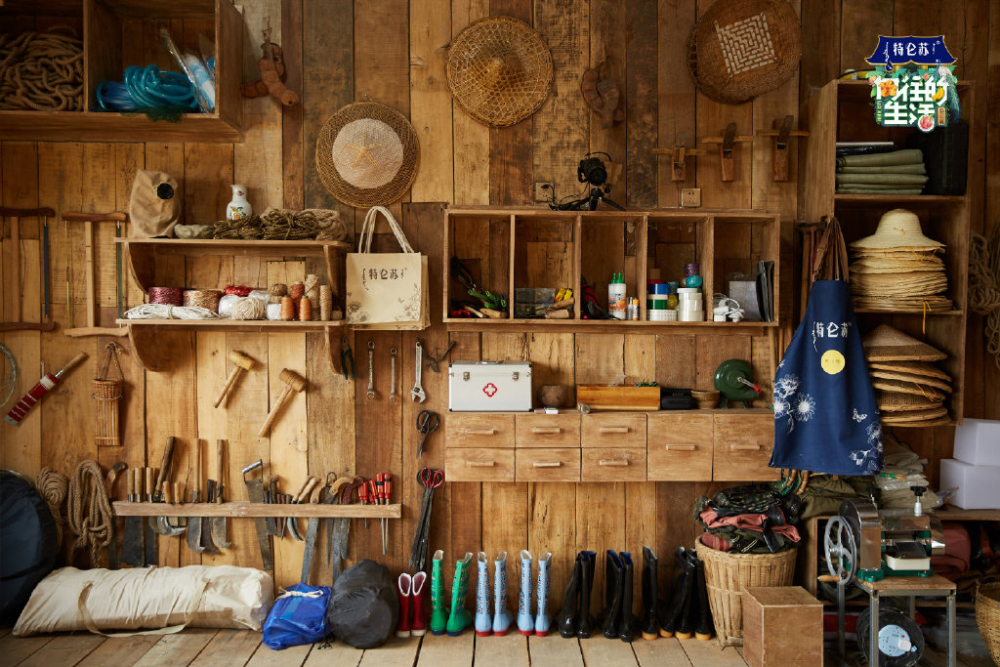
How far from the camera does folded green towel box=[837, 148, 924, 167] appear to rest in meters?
2.84

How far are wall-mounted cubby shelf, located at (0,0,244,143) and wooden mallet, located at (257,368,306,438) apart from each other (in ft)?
3.68

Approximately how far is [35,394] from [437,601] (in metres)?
2.09

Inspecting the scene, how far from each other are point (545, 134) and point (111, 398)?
2.36 meters

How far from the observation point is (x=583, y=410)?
2.91 metres

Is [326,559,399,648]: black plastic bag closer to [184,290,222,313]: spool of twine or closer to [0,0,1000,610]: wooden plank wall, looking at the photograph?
[0,0,1000,610]: wooden plank wall

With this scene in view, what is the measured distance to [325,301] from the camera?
2824mm

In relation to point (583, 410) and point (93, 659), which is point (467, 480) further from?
point (93, 659)

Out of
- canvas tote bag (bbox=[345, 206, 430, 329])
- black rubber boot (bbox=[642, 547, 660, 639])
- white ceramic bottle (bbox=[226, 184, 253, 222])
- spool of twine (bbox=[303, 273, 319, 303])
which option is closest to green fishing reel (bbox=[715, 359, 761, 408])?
black rubber boot (bbox=[642, 547, 660, 639])

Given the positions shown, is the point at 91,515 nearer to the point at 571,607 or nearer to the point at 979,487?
the point at 571,607

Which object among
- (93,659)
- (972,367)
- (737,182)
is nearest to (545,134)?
(737,182)

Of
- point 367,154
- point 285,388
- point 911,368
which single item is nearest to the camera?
point 911,368

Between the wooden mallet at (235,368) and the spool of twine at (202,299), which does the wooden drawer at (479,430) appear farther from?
the spool of twine at (202,299)

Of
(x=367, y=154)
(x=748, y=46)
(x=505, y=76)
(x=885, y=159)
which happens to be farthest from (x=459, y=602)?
(x=748, y=46)

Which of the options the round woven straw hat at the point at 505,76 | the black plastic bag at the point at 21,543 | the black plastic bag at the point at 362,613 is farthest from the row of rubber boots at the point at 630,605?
the black plastic bag at the point at 21,543
